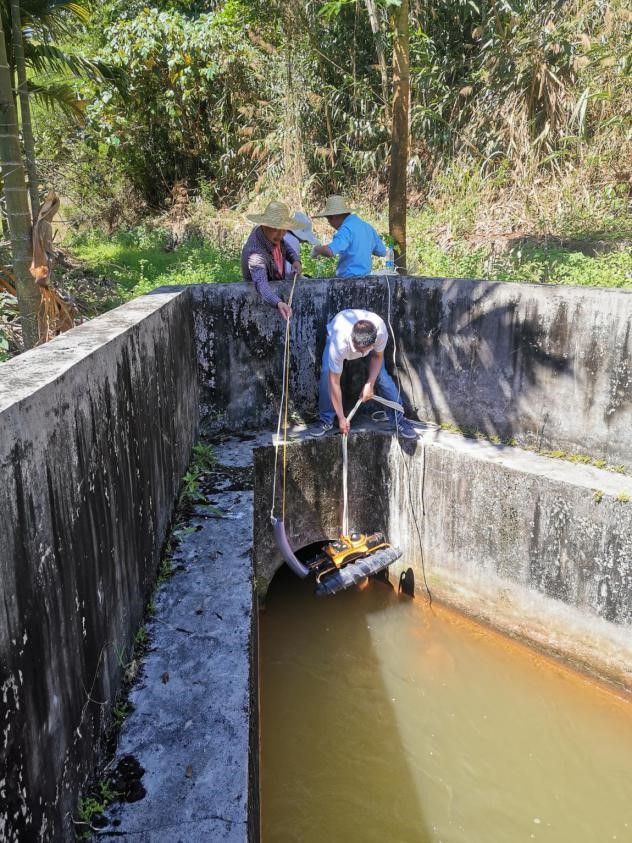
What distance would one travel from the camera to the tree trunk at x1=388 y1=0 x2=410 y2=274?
19.9ft

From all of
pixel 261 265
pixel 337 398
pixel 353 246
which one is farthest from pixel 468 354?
pixel 261 265

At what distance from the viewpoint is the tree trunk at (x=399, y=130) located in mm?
6078

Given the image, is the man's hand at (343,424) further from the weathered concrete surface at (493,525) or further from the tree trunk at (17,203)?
the tree trunk at (17,203)

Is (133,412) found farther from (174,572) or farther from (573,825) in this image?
(573,825)

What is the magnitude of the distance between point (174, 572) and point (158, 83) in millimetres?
13144

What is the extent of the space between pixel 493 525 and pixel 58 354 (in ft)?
11.5

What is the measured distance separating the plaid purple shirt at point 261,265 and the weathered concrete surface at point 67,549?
1.83m

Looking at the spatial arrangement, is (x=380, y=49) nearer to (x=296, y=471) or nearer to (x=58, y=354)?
(x=296, y=471)

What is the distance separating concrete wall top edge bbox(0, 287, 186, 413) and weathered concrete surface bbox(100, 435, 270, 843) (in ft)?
4.26

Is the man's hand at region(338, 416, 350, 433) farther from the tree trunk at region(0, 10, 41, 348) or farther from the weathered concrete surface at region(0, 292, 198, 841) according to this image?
the tree trunk at region(0, 10, 41, 348)

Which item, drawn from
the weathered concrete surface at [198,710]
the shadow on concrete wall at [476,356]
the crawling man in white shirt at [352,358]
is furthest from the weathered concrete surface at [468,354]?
the weathered concrete surface at [198,710]

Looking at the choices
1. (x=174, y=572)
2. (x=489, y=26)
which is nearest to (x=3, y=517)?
(x=174, y=572)

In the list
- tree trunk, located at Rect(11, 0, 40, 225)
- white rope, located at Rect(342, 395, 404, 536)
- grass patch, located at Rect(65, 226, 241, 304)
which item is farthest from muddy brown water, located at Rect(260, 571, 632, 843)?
tree trunk, located at Rect(11, 0, 40, 225)

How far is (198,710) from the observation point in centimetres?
258
